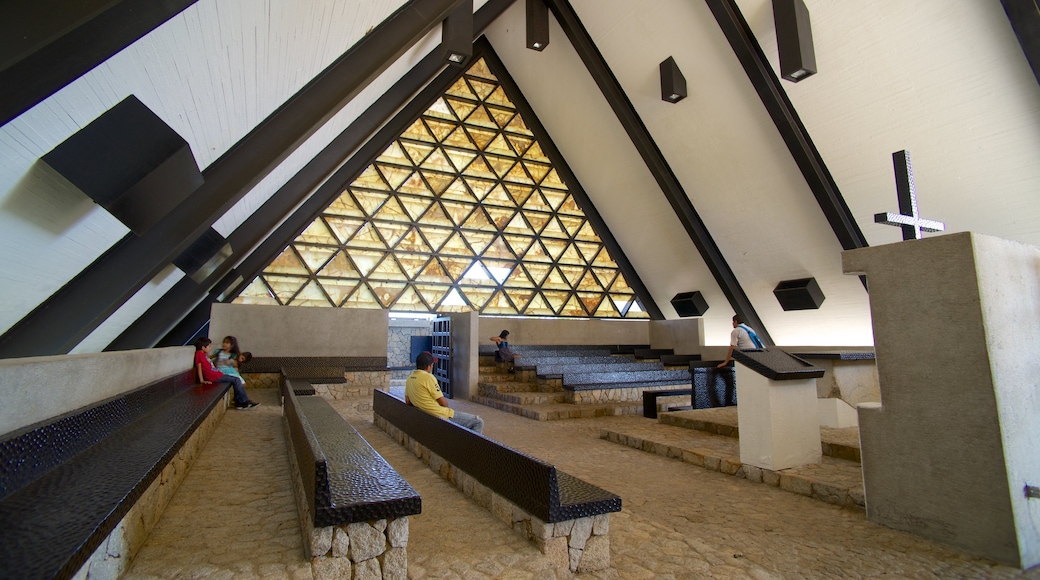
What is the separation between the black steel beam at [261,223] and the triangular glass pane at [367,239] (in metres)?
2.10

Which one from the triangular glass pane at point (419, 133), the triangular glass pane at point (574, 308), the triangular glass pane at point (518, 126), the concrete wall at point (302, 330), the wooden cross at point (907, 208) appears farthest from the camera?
the triangular glass pane at point (518, 126)

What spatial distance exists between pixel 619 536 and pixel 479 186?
32.4 ft

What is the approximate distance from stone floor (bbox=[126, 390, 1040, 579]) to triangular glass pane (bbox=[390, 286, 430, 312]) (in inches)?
259

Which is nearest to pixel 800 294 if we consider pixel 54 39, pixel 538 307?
pixel 538 307

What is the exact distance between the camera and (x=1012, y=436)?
7.57ft

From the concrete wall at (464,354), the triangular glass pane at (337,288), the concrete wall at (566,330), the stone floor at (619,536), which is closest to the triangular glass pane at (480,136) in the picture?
the concrete wall at (566,330)

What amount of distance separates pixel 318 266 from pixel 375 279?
1.13m

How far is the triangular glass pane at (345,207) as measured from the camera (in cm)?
995

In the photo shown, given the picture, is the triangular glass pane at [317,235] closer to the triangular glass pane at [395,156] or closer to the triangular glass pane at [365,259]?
the triangular glass pane at [365,259]

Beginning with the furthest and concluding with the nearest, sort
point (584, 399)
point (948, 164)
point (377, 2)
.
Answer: point (584, 399) → point (948, 164) → point (377, 2)

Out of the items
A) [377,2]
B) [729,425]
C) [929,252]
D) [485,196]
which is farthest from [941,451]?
[485,196]

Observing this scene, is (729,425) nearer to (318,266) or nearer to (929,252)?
(929,252)

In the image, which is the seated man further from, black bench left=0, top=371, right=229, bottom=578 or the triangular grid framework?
the triangular grid framework

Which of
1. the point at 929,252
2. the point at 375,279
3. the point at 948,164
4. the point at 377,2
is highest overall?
the point at 377,2
